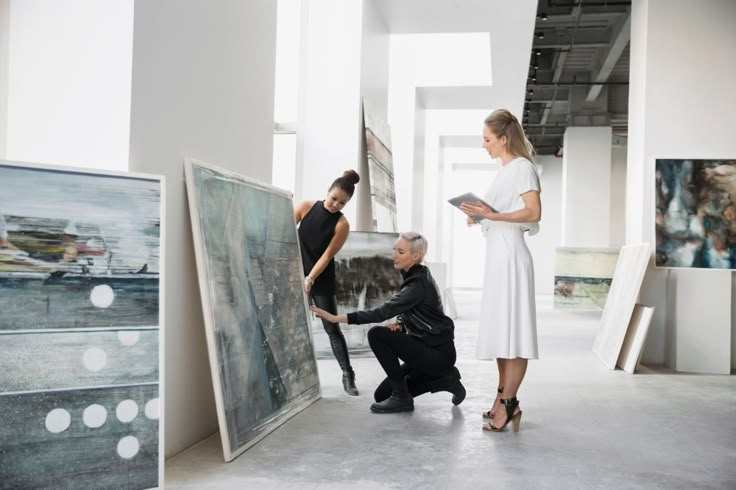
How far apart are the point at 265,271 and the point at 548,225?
2398 centimetres

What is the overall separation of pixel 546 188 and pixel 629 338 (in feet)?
67.1

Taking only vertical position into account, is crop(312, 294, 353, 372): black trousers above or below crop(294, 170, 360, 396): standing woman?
below

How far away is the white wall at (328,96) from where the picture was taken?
763 cm

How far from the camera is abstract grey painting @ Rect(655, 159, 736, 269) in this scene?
698cm

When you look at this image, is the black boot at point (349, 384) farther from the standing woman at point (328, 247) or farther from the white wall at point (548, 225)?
the white wall at point (548, 225)

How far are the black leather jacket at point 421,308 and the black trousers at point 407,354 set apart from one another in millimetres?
63

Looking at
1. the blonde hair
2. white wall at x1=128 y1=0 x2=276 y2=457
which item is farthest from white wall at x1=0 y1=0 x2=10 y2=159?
the blonde hair

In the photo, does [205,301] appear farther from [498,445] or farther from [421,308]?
[498,445]

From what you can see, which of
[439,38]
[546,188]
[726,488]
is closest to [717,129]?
[726,488]

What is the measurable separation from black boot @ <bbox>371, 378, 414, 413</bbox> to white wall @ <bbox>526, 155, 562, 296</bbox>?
22.5 metres

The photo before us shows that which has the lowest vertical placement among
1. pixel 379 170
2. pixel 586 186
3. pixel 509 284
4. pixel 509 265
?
pixel 509 284

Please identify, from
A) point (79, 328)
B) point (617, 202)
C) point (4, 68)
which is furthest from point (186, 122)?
point (617, 202)

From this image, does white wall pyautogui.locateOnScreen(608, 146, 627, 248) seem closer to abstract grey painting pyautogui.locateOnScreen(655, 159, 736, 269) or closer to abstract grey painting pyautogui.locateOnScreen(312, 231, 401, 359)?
abstract grey painting pyautogui.locateOnScreen(655, 159, 736, 269)

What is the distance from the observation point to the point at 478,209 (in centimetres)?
390
